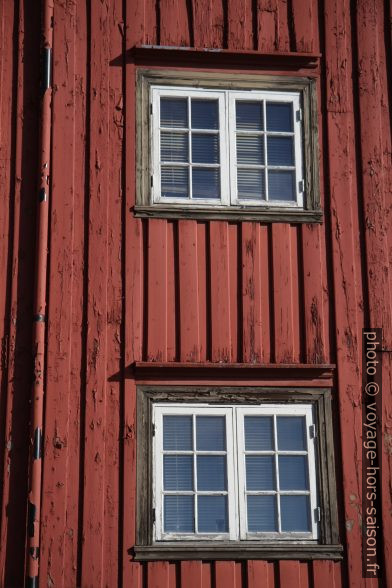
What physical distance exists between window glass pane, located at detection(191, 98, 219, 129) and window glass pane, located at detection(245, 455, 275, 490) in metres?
2.90

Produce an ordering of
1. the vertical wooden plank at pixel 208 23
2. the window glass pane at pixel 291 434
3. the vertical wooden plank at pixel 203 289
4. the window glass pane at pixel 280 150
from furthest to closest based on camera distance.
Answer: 1. the vertical wooden plank at pixel 208 23
2. the window glass pane at pixel 280 150
3. the vertical wooden plank at pixel 203 289
4. the window glass pane at pixel 291 434

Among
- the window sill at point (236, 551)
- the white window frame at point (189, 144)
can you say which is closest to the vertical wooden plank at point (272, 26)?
the white window frame at point (189, 144)

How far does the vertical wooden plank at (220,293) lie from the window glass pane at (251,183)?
38cm

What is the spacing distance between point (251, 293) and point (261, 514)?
1.81 meters

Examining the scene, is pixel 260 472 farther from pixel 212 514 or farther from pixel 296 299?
pixel 296 299

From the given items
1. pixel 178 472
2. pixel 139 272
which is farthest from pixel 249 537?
pixel 139 272

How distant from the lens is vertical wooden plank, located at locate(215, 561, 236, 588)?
7.48 meters

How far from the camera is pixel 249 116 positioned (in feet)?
28.1

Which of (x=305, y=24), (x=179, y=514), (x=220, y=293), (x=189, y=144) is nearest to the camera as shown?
(x=179, y=514)

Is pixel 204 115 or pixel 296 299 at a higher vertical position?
pixel 204 115

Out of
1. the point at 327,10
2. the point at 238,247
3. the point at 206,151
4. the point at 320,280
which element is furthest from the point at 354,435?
the point at 327,10

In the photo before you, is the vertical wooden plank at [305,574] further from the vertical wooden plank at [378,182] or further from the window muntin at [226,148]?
the window muntin at [226,148]

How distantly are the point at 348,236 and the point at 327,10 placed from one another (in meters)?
2.14

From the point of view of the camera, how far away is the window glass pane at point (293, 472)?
7793 millimetres
